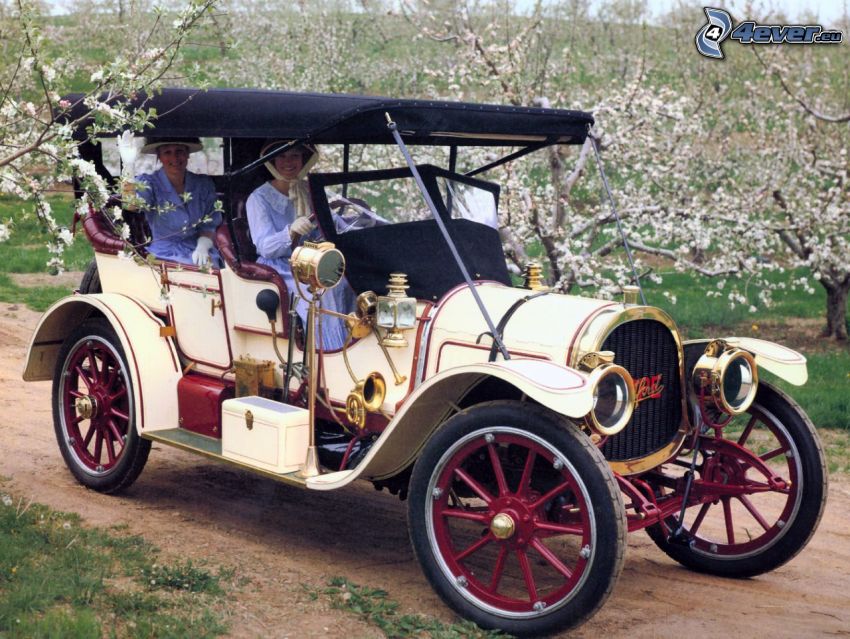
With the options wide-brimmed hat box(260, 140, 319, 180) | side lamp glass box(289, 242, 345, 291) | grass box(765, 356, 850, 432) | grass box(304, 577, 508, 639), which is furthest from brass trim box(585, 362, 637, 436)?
grass box(765, 356, 850, 432)

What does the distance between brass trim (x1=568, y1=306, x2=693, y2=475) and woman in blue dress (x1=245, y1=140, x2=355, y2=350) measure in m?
1.41

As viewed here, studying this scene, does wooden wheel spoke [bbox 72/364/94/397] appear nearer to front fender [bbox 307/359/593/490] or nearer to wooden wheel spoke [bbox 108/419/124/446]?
wooden wheel spoke [bbox 108/419/124/446]

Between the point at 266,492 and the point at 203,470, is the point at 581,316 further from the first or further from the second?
the point at 203,470

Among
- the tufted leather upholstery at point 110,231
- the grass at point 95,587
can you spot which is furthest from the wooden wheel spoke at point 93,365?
the grass at point 95,587

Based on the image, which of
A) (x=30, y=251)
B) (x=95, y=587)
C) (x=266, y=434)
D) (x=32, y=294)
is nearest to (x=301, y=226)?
(x=266, y=434)

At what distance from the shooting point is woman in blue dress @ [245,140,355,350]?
5680 millimetres

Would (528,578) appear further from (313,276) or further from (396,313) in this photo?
(313,276)

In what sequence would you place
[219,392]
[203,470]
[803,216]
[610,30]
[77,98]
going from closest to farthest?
[219,392]
[77,98]
[203,470]
[803,216]
[610,30]

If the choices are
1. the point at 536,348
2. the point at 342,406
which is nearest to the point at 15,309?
the point at 342,406

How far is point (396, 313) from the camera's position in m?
5.22

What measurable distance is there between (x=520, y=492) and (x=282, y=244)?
1.96 meters

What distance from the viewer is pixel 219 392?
19.5 feet

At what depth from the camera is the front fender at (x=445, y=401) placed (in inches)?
170

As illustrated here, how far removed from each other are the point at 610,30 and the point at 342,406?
2024 centimetres
